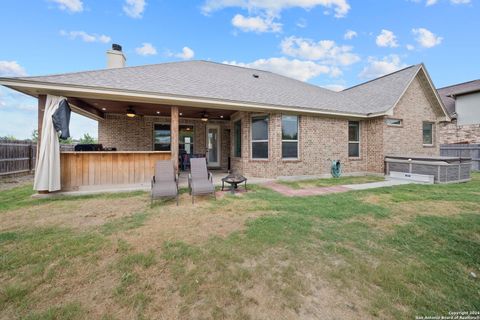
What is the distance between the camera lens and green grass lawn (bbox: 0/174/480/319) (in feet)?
6.50

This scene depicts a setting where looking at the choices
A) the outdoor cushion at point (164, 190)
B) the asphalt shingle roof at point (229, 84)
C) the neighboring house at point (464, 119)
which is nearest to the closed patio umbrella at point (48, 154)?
the asphalt shingle roof at point (229, 84)

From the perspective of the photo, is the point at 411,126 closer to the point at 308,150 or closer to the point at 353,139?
the point at 353,139

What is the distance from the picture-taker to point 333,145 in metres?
9.88

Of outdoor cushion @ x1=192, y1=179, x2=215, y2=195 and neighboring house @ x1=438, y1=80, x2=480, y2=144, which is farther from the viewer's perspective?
neighboring house @ x1=438, y1=80, x2=480, y2=144

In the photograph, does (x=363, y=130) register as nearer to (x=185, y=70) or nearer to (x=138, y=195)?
(x=185, y=70)

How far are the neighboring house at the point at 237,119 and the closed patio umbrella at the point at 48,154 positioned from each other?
1.17ft

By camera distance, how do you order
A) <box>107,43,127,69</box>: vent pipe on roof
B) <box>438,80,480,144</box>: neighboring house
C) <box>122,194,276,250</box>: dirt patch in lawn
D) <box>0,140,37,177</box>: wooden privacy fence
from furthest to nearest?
<box>438,80,480,144</box>: neighboring house < <box>107,43,127,69</box>: vent pipe on roof < <box>0,140,37,177</box>: wooden privacy fence < <box>122,194,276,250</box>: dirt patch in lawn

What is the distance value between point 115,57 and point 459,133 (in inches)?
976

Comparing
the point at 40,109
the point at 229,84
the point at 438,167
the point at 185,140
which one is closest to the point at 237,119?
the point at 229,84

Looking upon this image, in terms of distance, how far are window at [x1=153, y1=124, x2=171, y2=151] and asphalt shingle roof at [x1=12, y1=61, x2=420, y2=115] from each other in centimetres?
352

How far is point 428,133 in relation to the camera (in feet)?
38.7

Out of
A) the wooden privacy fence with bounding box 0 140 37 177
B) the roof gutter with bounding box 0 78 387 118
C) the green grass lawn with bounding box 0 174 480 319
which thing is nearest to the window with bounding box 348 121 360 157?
the roof gutter with bounding box 0 78 387 118

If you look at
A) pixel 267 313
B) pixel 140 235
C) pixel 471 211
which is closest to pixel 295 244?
pixel 267 313

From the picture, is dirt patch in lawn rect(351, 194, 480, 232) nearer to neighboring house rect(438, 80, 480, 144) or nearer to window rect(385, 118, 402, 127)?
window rect(385, 118, 402, 127)
